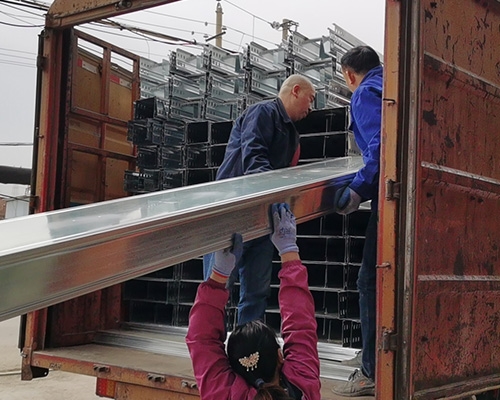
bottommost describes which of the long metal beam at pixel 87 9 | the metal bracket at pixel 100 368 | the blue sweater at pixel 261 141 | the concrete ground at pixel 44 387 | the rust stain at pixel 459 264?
the concrete ground at pixel 44 387

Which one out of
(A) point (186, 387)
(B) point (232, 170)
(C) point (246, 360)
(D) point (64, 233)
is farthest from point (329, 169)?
(D) point (64, 233)

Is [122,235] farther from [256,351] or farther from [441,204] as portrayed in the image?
[441,204]

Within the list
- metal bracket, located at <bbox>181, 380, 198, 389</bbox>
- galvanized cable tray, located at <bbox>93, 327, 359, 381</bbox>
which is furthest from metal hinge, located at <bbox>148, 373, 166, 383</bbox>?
galvanized cable tray, located at <bbox>93, 327, 359, 381</bbox>

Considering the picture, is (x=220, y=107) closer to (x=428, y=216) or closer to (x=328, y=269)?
(x=328, y=269)

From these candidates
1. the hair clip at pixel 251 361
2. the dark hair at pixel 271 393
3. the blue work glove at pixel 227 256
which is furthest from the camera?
the blue work glove at pixel 227 256

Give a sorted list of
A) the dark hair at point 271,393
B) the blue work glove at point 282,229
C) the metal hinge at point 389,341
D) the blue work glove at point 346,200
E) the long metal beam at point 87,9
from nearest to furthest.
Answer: the dark hair at point 271,393 → the blue work glove at point 282,229 → the metal hinge at point 389,341 → the blue work glove at point 346,200 → the long metal beam at point 87,9

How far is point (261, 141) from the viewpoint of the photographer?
12.0 ft

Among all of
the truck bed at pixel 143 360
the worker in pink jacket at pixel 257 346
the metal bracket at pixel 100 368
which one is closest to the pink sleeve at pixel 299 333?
the worker in pink jacket at pixel 257 346

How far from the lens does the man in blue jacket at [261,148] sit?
368 cm

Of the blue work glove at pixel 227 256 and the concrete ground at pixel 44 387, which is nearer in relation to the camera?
the blue work glove at pixel 227 256

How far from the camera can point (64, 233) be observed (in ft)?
5.53

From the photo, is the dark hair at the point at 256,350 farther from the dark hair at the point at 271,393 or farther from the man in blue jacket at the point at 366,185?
the man in blue jacket at the point at 366,185

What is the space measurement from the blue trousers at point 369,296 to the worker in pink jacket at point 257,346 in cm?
108

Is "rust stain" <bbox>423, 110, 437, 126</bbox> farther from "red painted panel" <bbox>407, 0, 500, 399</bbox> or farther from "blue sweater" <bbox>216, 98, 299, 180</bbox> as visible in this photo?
"blue sweater" <bbox>216, 98, 299, 180</bbox>
